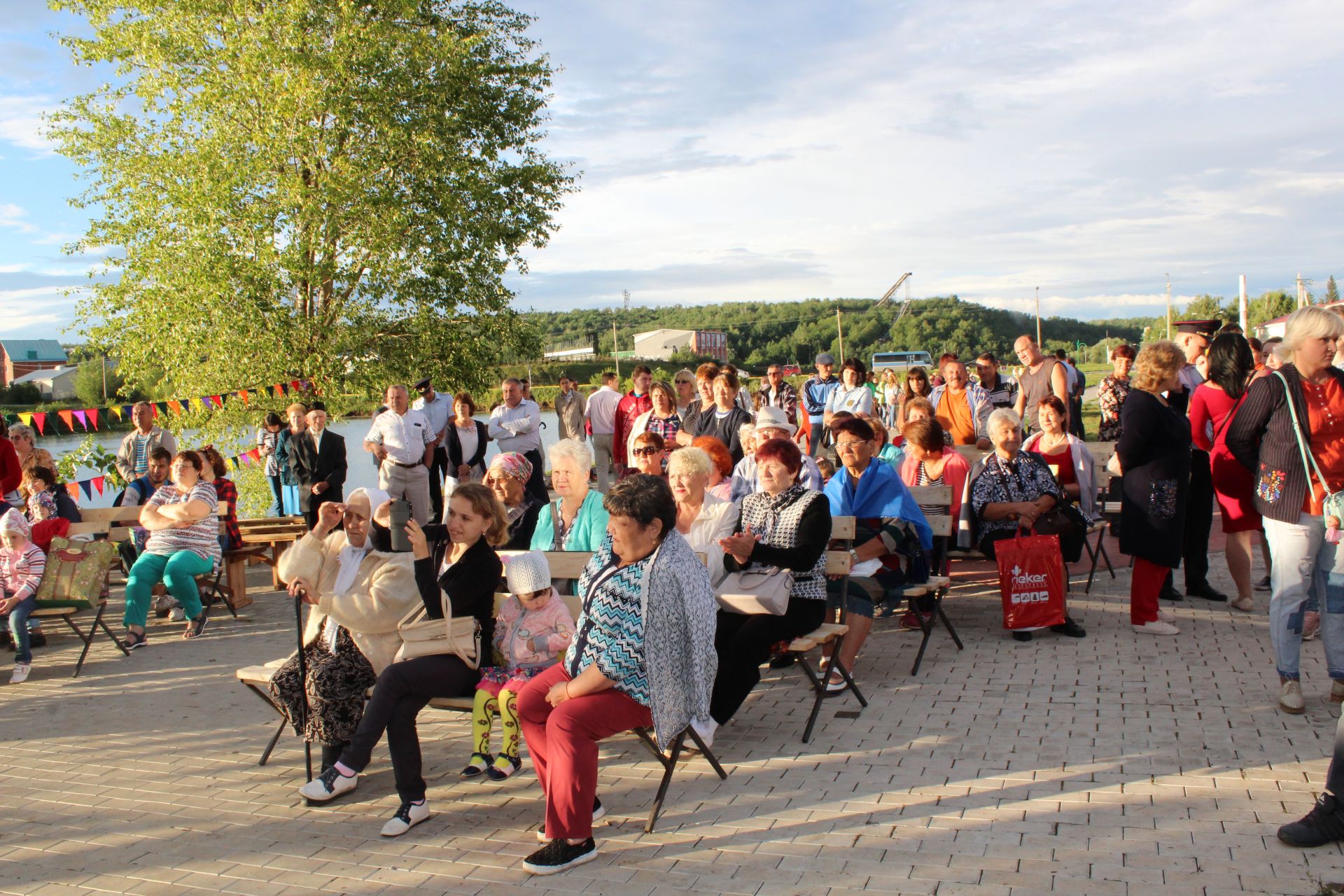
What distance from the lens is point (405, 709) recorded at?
4156mm

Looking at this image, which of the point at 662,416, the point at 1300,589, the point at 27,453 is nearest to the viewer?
the point at 1300,589

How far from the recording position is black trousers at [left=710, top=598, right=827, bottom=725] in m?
4.80

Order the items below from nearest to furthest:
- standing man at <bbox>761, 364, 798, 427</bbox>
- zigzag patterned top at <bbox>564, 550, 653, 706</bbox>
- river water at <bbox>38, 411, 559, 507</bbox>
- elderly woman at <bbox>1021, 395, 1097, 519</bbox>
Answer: zigzag patterned top at <bbox>564, 550, 653, 706</bbox>
elderly woman at <bbox>1021, 395, 1097, 519</bbox>
river water at <bbox>38, 411, 559, 507</bbox>
standing man at <bbox>761, 364, 798, 427</bbox>

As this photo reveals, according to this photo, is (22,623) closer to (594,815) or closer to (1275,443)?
(594,815)

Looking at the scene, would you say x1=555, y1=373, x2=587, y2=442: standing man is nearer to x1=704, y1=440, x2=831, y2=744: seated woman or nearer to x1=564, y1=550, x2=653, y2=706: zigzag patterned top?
x1=704, y1=440, x2=831, y2=744: seated woman

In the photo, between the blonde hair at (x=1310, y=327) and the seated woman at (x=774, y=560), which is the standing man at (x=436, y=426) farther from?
the blonde hair at (x=1310, y=327)

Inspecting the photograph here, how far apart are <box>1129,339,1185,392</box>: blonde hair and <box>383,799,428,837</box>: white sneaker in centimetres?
493

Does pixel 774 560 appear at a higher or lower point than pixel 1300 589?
higher

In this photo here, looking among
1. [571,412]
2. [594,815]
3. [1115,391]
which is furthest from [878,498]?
[571,412]

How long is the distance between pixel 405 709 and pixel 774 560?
5.85 ft

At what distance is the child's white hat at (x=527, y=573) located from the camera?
4.44 meters

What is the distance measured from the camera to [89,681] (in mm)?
6531

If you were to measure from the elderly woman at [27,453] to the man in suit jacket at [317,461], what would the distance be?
9.06 ft

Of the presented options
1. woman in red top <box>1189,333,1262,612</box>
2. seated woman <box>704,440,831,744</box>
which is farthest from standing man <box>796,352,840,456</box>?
seated woman <box>704,440,831,744</box>
